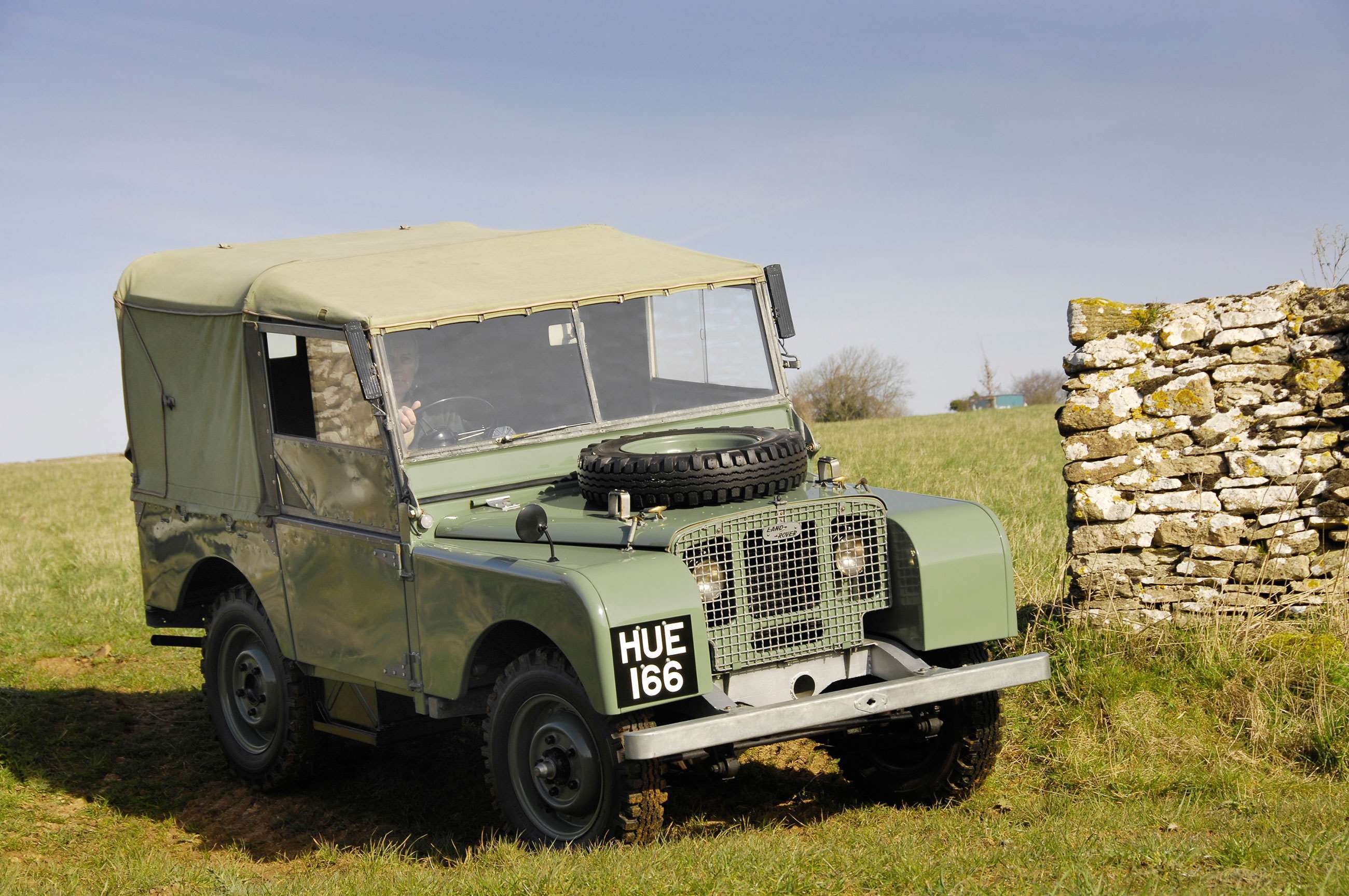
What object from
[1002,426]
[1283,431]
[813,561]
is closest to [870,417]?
[1002,426]

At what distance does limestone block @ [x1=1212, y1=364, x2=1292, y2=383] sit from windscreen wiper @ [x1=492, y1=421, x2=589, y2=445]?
13.2 feet

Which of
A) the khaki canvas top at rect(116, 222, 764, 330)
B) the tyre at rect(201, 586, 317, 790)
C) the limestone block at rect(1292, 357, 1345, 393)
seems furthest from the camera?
the limestone block at rect(1292, 357, 1345, 393)

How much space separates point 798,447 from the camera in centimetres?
622

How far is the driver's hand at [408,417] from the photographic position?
637cm

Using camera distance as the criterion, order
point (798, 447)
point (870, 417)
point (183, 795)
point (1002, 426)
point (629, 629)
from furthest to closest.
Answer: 1. point (870, 417)
2. point (1002, 426)
3. point (183, 795)
4. point (798, 447)
5. point (629, 629)

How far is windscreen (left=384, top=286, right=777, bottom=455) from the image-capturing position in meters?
6.46

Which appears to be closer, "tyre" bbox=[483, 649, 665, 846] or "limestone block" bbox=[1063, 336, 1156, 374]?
"tyre" bbox=[483, 649, 665, 846]

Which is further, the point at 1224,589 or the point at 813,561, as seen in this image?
the point at 1224,589

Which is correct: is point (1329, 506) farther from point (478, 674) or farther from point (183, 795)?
point (183, 795)

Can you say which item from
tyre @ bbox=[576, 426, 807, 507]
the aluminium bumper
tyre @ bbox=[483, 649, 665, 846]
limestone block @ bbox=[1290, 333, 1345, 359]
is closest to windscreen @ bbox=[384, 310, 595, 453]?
tyre @ bbox=[576, 426, 807, 507]

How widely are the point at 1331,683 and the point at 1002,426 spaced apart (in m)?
23.3

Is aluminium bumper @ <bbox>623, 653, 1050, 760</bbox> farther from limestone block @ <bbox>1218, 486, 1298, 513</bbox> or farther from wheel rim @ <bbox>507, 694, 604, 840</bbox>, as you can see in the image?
limestone block @ <bbox>1218, 486, 1298, 513</bbox>

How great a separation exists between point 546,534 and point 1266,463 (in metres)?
4.85

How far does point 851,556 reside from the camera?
595 centimetres
